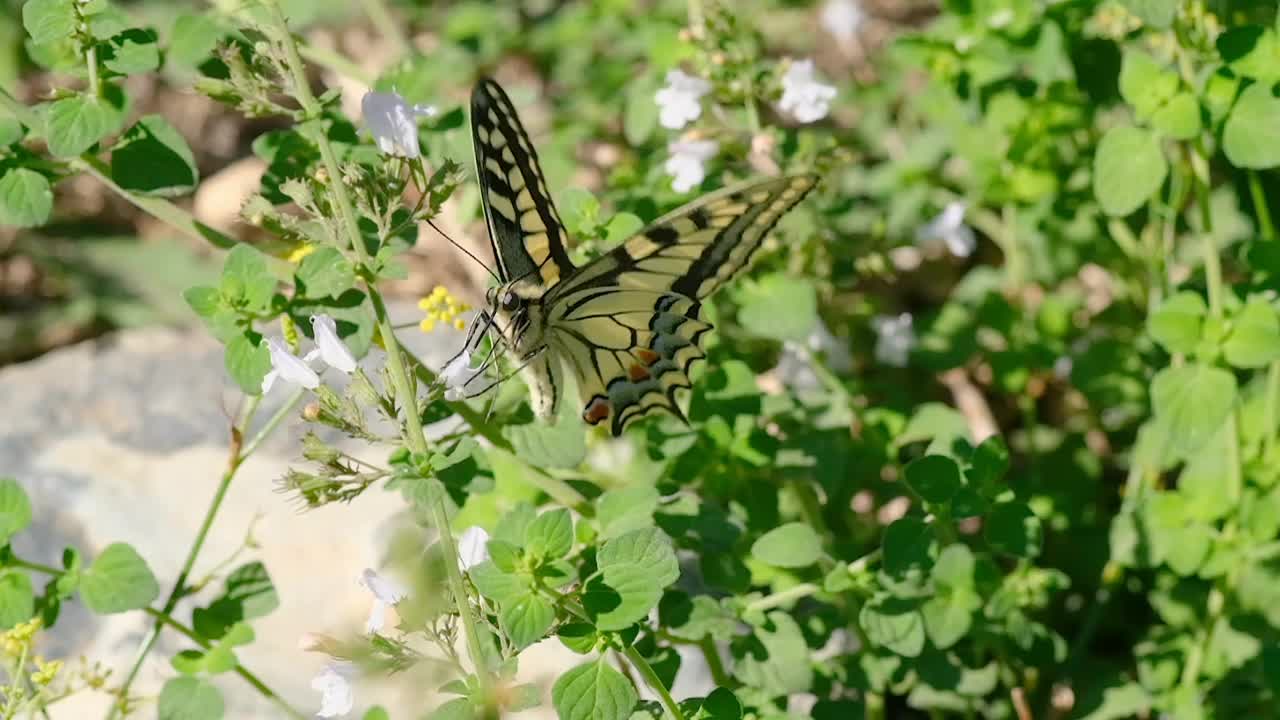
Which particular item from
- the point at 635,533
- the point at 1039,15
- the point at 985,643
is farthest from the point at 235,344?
the point at 1039,15

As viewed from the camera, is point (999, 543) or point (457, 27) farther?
point (457, 27)

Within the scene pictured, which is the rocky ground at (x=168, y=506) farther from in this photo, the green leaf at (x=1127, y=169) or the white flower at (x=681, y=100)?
the green leaf at (x=1127, y=169)

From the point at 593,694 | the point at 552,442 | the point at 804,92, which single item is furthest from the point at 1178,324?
the point at 593,694

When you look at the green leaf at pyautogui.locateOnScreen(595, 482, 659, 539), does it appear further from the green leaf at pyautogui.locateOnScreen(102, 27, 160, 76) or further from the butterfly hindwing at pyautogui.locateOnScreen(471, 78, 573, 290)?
the green leaf at pyautogui.locateOnScreen(102, 27, 160, 76)

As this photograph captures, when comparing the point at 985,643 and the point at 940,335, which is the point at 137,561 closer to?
the point at 985,643

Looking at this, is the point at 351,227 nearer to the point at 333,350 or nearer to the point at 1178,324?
the point at 333,350
